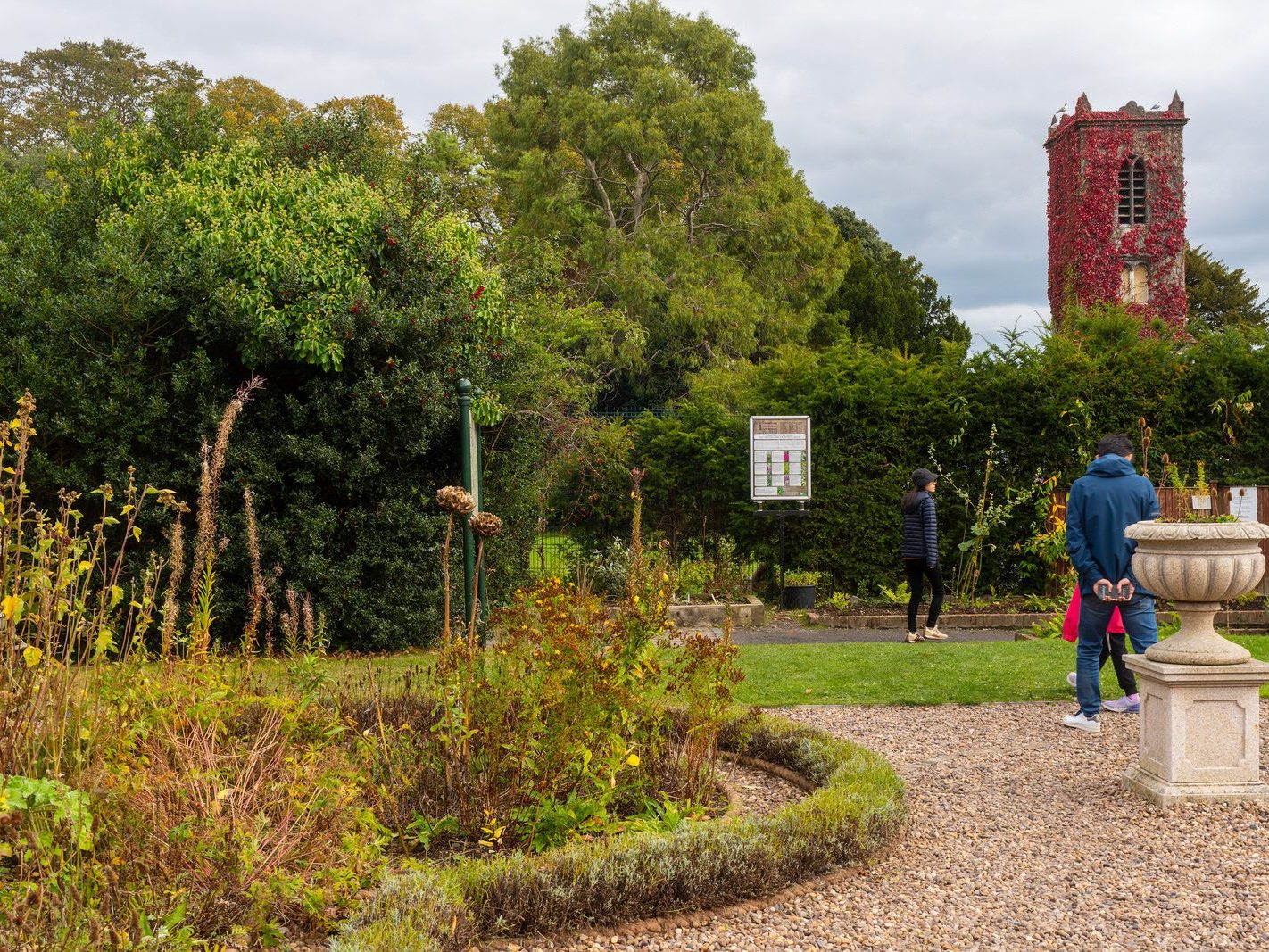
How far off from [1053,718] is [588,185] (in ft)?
82.2

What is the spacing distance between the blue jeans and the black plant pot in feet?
20.5

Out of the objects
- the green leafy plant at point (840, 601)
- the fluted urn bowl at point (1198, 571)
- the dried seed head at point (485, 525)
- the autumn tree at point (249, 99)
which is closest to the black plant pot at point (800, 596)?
the green leafy plant at point (840, 601)

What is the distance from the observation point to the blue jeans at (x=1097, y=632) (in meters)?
5.98

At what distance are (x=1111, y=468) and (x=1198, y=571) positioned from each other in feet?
5.10

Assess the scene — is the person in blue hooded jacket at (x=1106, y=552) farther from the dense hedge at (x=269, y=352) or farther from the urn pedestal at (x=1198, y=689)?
the dense hedge at (x=269, y=352)

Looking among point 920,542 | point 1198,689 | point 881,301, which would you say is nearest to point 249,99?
point 881,301

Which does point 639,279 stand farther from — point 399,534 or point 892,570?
point 399,534

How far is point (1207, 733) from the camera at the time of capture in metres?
4.86

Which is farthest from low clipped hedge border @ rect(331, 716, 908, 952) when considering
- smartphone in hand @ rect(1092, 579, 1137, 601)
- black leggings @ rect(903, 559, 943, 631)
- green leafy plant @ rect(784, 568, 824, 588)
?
green leafy plant @ rect(784, 568, 824, 588)

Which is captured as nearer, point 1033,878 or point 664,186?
point 1033,878

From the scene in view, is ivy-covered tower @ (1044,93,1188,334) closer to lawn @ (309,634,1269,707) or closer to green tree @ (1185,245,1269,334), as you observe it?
green tree @ (1185,245,1269,334)

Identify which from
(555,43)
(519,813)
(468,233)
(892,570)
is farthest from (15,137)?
(519,813)

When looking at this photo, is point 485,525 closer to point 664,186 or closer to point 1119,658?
point 1119,658

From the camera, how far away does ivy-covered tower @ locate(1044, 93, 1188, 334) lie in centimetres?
3328
